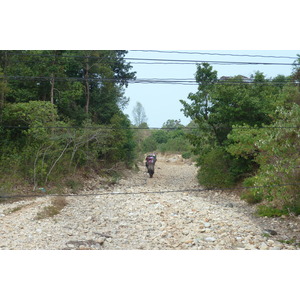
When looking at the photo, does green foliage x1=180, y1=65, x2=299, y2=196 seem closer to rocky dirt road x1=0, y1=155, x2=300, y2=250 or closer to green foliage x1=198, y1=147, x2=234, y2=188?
green foliage x1=198, y1=147, x2=234, y2=188

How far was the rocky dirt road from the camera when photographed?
8.05 metres

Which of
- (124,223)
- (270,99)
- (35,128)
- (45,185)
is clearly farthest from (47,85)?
(270,99)

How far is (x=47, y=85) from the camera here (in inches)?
589

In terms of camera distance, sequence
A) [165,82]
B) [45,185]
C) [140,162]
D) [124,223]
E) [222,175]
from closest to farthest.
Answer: [165,82] < [124,223] < [45,185] < [222,175] < [140,162]

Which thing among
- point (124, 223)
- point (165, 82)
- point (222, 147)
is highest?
point (165, 82)

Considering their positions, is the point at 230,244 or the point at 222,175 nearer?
the point at 230,244

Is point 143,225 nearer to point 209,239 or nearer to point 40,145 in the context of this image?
point 209,239

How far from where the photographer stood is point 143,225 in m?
9.74

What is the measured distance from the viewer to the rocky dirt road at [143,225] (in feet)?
26.4

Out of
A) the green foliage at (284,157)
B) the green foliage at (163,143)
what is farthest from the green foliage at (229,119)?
the green foliage at (163,143)

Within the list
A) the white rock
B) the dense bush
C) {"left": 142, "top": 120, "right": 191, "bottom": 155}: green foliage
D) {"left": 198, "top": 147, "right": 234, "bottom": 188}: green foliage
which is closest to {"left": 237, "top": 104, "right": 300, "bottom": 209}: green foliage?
the white rock

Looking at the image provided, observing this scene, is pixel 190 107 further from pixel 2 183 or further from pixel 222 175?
pixel 2 183

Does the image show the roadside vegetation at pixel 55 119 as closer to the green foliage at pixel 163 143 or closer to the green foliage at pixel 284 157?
the green foliage at pixel 163 143

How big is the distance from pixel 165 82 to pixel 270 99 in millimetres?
6226
